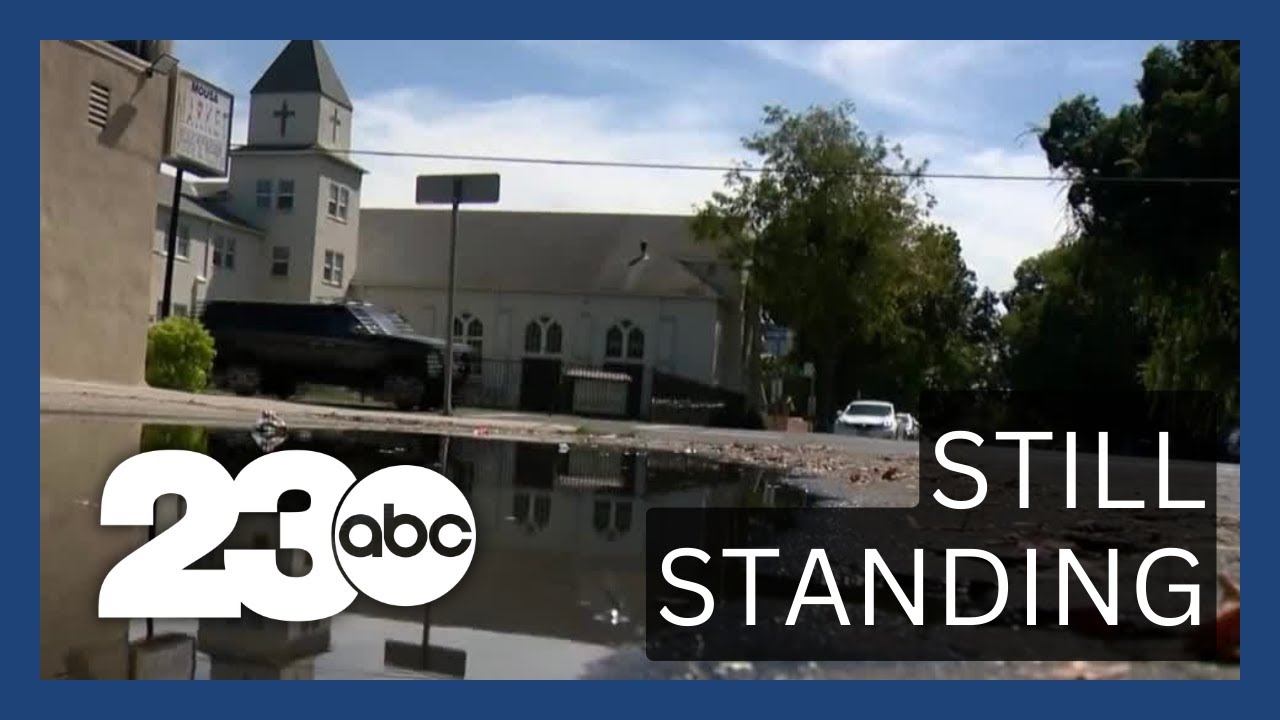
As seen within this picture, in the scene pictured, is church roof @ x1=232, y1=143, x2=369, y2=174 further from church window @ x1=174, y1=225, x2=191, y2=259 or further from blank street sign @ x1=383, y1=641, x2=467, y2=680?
blank street sign @ x1=383, y1=641, x2=467, y2=680

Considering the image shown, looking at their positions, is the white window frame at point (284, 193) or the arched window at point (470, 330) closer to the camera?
the white window frame at point (284, 193)

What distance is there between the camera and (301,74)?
147 ft

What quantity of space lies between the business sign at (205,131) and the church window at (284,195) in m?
12.4

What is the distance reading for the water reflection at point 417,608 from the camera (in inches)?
203

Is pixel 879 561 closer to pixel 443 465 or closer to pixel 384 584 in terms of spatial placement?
pixel 384 584

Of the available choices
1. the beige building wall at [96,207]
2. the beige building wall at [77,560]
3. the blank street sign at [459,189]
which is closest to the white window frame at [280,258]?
the blank street sign at [459,189]

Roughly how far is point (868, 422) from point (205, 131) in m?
19.2

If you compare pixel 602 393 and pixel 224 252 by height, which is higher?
pixel 224 252

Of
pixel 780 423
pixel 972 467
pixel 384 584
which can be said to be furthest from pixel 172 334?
pixel 780 423

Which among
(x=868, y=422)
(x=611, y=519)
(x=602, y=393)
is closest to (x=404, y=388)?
(x=602, y=393)

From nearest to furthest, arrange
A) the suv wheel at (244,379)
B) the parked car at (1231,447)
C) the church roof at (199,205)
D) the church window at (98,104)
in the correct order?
1. the church window at (98,104)
2. the parked car at (1231,447)
3. the suv wheel at (244,379)
4. the church roof at (199,205)

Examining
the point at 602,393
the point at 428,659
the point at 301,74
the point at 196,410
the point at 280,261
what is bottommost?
the point at 428,659

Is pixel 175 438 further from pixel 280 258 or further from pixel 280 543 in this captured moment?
pixel 280 258

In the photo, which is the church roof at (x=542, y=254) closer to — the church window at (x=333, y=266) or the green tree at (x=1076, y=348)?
the church window at (x=333, y=266)
